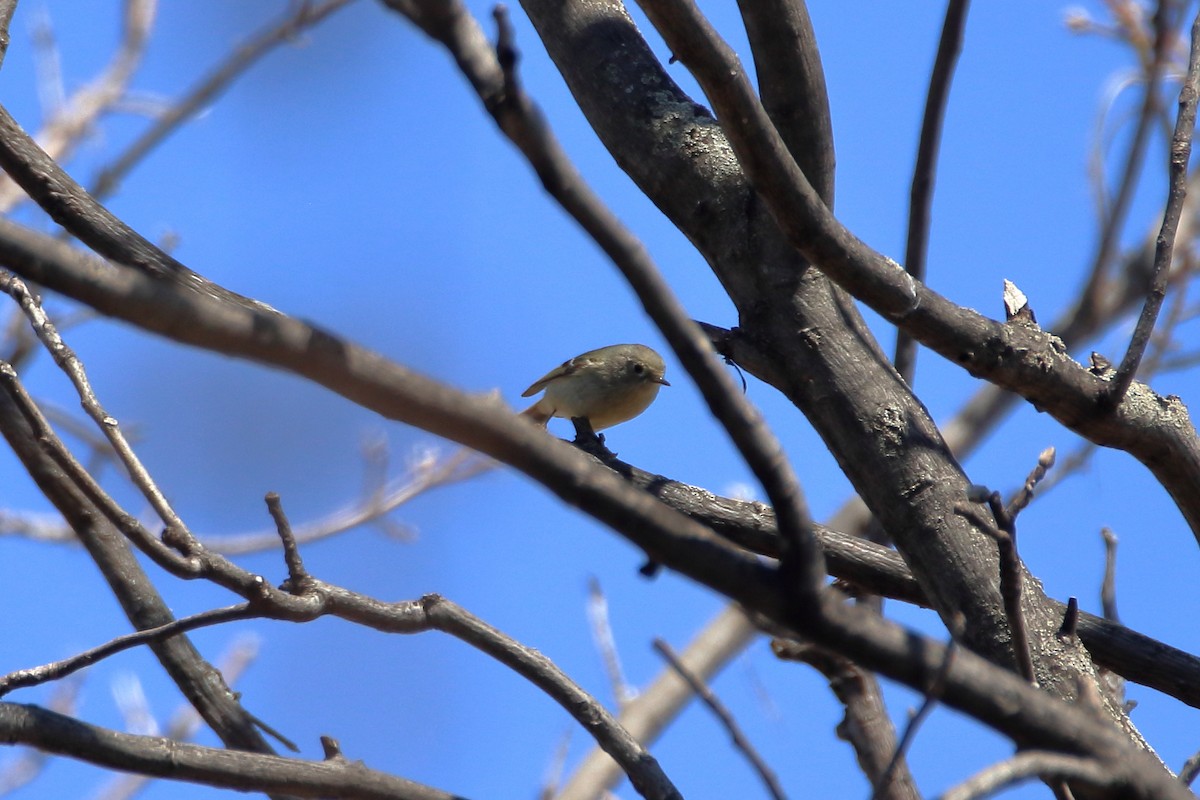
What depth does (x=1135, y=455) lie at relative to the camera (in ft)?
8.16

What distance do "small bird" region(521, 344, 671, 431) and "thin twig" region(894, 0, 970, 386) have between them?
306 cm

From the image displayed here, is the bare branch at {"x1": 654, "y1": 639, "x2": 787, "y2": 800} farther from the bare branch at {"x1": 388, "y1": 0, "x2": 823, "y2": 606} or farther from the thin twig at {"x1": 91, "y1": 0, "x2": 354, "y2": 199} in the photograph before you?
the thin twig at {"x1": 91, "y1": 0, "x2": 354, "y2": 199}

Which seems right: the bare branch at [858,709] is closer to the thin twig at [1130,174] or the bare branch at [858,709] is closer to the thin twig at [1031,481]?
the thin twig at [1031,481]

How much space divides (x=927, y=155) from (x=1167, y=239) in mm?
616

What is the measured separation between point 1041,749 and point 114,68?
740 cm

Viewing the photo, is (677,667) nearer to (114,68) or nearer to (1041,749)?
(1041,749)

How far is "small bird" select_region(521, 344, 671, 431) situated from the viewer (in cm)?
590

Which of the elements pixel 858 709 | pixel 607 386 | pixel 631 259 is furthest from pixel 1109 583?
pixel 607 386

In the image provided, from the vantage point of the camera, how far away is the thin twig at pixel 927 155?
8.56ft

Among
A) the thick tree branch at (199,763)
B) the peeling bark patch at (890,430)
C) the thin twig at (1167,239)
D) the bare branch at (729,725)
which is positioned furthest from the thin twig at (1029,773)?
the thin twig at (1167,239)

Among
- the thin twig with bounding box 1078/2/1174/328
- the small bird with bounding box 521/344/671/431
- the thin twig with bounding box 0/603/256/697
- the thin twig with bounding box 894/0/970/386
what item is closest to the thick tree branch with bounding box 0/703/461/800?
the thin twig with bounding box 0/603/256/697

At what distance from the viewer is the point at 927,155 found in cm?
272

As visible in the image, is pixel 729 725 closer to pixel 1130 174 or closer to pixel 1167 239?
pixel 1167 239

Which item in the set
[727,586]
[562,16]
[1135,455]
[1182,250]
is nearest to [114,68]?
[562,16]
